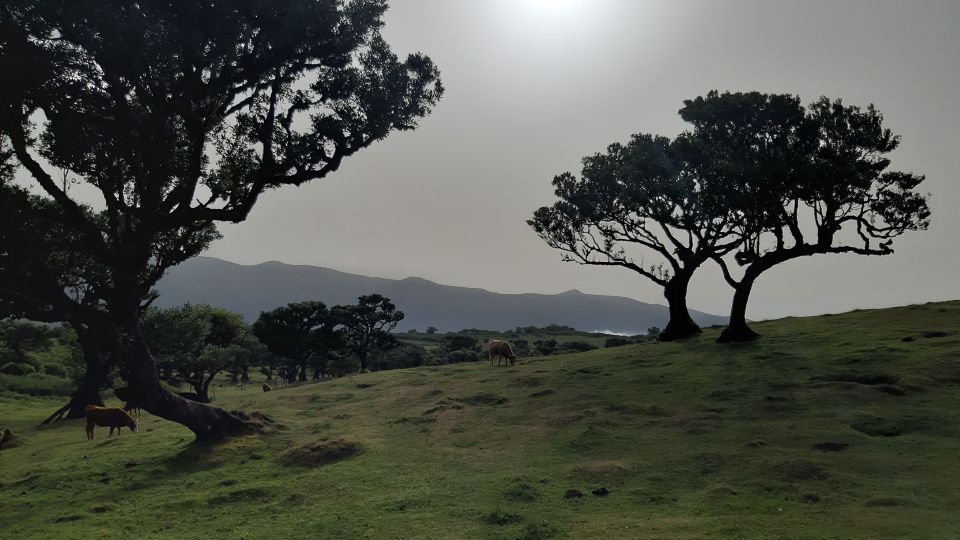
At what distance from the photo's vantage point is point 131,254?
22250 mm

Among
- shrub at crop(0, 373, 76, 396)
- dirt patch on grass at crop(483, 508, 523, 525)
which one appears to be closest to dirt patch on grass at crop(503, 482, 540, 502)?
dirt patch on grass at crop(483, 508, 523, 525)

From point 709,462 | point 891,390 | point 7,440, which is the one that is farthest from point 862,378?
point 7,440

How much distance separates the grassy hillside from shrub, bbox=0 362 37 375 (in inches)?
1302

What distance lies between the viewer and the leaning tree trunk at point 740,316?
37625mm

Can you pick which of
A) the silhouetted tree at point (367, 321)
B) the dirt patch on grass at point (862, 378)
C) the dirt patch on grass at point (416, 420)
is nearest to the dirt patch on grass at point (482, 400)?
the dirt patch on grass at point (416, 420)

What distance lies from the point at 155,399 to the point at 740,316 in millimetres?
36443

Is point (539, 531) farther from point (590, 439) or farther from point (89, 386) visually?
point (89, 386)

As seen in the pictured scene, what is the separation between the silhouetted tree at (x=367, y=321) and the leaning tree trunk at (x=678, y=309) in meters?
38.8

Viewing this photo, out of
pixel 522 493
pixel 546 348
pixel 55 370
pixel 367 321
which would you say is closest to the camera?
pixel 522 493

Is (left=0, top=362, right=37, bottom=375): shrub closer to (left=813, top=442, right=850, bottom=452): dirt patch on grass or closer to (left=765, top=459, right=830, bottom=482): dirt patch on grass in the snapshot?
(left=765, top=459, right=830, bottom=482): dirt patch on grass

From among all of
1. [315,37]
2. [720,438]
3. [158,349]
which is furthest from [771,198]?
[158,349]

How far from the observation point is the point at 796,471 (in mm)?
14086

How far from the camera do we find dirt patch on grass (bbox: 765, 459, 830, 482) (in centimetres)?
1376

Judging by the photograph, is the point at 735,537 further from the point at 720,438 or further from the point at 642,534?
the point at 720,438
